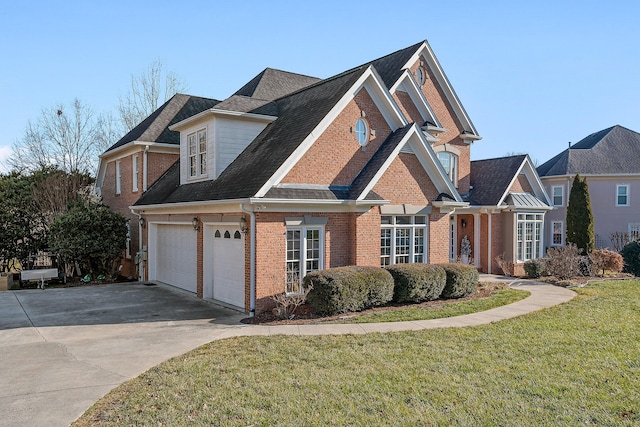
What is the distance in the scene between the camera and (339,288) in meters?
12.2

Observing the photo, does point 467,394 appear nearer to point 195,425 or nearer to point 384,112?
point 195,425

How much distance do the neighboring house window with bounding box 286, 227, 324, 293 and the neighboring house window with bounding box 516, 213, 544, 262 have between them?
41.4 feet

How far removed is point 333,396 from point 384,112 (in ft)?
36.0

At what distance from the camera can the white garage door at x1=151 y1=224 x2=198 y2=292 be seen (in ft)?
55.4

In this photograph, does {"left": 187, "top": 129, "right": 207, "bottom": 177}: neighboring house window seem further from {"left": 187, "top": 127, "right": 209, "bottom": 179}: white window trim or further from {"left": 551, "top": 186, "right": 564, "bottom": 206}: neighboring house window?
{"left": 551, "top": 186, "right": 564, "bottom": 206}: neighboring house window

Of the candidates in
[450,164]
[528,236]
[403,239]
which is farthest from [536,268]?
[403,239]

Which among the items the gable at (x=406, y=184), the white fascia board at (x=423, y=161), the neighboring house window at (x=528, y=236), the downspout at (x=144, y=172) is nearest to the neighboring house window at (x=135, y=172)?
the downspout at (x=144, y=172)

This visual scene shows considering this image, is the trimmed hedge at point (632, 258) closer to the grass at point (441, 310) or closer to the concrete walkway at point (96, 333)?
the concrete walkway at point (96, 333)

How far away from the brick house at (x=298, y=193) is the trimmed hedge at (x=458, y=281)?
1.32m

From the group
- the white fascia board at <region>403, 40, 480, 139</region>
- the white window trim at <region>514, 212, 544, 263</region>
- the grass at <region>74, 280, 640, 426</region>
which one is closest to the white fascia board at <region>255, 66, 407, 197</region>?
the grass at <region>74, 280, 640, 426</region>

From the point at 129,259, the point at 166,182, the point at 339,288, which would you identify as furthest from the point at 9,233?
the point at 339,288

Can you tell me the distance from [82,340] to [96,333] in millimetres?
649

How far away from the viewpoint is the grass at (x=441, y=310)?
12.1m

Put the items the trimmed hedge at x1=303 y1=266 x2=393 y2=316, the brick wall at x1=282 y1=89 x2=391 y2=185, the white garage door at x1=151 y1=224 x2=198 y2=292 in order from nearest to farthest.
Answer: the trimmed hedge at x1=303 y1=266 x2=393 y2=316 < the brick wall at x1=282 y1=89 x2=391 y2=185 < the white garage door at x1=151 y1=224 x2=198 y2=292
